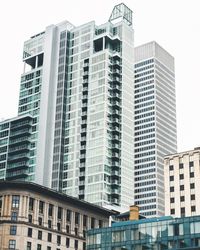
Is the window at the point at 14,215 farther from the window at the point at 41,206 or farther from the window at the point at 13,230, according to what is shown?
the window at the point at 41,206

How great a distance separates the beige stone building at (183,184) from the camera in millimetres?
132250

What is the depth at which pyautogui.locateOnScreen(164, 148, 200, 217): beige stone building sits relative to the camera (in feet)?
434

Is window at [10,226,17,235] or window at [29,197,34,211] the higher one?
window at [29,197,34,211]

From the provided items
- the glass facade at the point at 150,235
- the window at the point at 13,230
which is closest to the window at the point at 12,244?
the window at the point at 13,230

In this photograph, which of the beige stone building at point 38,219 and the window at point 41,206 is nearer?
the beige stone building at point 38,219

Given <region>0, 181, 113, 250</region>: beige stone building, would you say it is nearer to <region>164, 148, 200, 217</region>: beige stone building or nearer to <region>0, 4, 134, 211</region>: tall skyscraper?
<region>164, 148, 200, 217</region>: beige stone building

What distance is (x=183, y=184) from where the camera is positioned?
135375mm

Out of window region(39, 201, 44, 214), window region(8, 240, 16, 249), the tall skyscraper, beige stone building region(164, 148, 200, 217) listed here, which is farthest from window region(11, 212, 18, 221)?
the tall skyscraper

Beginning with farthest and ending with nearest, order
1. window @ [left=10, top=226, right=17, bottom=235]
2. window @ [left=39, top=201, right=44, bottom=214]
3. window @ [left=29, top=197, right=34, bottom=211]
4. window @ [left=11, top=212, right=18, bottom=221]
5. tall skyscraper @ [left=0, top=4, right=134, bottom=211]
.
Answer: tall skyscraper @ [left=0, top=4, right=134, bottom=211], window @ [left=39, top=201, right=44, bottom=214], window @ [left=29, top=197, right=34, bottom=211], window @ [left=11, top=212, right=18, bottom=221], window @ [left=10, top=226, right=17, bottom=235]

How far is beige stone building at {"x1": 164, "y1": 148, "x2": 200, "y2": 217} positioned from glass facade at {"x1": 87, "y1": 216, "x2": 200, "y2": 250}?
119 ft

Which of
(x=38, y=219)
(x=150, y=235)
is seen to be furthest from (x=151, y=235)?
(x=38, y=219)

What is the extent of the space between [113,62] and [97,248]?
107803mm

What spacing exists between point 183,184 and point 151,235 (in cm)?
4348

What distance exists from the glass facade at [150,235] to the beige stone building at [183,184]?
3614cm
